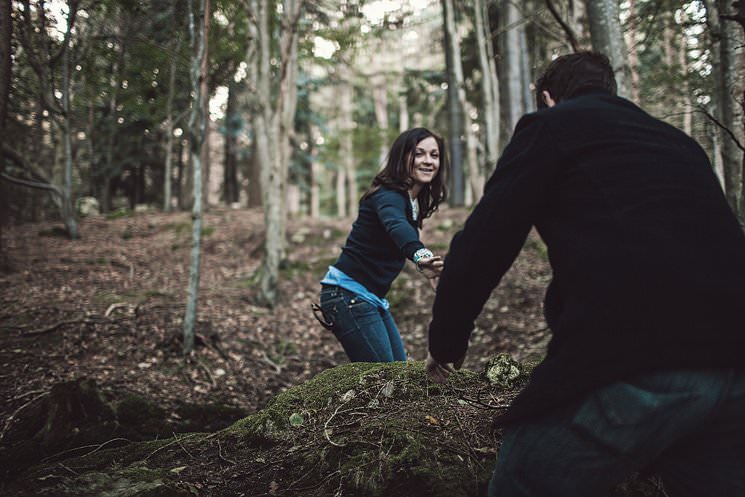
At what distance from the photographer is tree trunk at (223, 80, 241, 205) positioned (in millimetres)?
20172

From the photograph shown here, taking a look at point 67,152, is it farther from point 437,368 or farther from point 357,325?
point 437,368

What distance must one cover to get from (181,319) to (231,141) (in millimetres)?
15580

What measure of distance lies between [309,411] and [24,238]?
493 inches

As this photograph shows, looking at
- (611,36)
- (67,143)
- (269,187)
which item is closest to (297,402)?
(611,36)

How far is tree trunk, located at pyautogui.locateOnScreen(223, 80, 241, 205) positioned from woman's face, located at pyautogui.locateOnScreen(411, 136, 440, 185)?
58.6 feet

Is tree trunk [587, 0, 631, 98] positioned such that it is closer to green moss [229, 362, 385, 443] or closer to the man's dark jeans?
→ green moss [229, 362, 385, 443]

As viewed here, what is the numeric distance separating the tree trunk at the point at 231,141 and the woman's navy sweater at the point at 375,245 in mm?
17889

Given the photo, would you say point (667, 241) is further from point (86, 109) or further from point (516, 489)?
point (86, 109)

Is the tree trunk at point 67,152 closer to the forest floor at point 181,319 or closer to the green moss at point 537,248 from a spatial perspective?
the forest floor at point 181,319

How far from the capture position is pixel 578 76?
164 cm

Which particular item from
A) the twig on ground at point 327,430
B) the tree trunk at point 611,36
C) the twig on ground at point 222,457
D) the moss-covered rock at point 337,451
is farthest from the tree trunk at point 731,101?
the twig on ground at point 222,457

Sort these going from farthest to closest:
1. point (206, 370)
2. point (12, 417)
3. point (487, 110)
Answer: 1. point (487, 110)
2. point (206, 370)
3. point (12, 417)

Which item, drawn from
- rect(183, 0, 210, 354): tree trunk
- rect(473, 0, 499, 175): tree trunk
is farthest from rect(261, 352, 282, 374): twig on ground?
rect(473, 0, 499, 175): tree trunk

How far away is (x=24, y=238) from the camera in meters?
12.2
